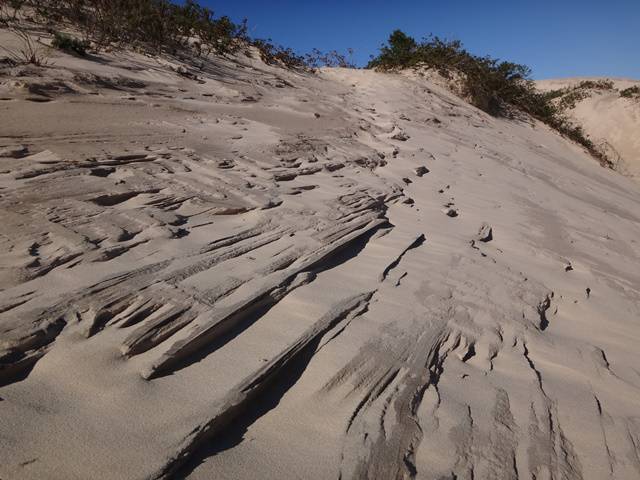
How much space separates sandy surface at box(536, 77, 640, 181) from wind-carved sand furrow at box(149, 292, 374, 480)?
46.8ft

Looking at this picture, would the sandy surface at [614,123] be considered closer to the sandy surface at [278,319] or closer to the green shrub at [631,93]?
the green shrub at [631,93]

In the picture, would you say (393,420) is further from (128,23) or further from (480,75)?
(480,75)

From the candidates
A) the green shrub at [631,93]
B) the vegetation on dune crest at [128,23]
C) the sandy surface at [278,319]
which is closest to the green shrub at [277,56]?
the vegetation on dune crest at [128,23]

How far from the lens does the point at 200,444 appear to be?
39.3 inches

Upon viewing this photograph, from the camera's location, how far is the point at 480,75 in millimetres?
12008

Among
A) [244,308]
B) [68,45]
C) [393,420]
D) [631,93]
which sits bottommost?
[393,420]

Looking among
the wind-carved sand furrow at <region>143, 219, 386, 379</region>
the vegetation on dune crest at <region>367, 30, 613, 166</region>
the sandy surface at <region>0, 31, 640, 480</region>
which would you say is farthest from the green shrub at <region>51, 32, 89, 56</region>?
the vegetation on dune crest at <region>367, 30, 613, 166</region>

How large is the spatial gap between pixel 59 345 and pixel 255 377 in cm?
60

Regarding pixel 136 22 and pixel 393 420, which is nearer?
pixel 393 420

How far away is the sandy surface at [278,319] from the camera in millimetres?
1039

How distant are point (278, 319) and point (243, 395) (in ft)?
1.34

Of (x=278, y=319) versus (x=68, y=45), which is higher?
(x=68, y=45)

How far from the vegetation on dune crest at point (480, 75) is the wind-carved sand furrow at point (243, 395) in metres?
12.1

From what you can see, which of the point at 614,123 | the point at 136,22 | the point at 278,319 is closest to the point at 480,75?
the point at 614,123
